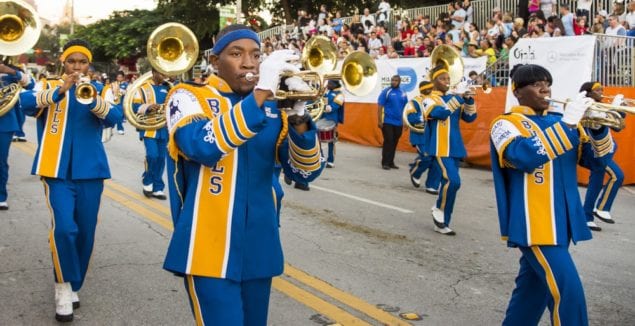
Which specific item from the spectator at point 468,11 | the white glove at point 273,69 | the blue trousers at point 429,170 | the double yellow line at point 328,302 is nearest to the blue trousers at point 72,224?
the double yellow line at point 328,302

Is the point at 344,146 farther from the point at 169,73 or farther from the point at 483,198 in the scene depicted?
the point at 169,73

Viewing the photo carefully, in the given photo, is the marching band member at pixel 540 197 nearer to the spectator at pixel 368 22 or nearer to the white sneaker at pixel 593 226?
the white sneaker at pixel 593 226

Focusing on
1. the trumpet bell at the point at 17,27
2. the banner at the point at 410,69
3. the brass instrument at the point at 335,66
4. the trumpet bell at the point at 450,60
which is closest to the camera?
the brass instrument at the point at 335,66

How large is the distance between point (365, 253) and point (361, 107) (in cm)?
1271

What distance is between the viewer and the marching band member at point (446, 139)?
831 centimetres

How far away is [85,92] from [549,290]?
3.66m

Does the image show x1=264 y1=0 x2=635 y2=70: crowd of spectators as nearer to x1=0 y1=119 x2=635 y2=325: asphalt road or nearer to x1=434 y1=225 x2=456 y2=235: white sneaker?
x1=0 y1=119 x2=635 y2=325: asphalt road

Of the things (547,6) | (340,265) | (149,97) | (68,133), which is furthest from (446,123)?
(547,6)

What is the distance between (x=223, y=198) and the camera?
123 inches

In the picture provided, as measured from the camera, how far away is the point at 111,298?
18.3 feet

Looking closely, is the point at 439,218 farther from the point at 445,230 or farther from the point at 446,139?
the point at 446,139

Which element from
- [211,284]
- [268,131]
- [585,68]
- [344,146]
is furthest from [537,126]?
[344,146]

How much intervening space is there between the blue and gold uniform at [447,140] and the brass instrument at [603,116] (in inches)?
153

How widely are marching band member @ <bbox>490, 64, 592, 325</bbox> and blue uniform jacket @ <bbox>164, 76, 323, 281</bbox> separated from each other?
1.55 metres
